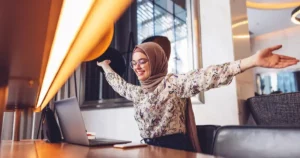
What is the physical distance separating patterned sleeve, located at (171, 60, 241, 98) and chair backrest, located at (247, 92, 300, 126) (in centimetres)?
38

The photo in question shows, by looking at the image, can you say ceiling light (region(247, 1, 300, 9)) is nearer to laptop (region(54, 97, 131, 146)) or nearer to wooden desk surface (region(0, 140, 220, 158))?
laptop (region(54, 97, 131, 146))

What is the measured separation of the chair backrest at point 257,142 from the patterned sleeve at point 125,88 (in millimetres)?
773

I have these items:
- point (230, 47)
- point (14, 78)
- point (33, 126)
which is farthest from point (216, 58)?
point (33, 126)

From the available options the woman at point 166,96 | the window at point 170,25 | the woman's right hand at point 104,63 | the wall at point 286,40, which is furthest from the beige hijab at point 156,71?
the wall at point 286,40

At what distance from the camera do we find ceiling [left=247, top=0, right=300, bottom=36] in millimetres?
4723

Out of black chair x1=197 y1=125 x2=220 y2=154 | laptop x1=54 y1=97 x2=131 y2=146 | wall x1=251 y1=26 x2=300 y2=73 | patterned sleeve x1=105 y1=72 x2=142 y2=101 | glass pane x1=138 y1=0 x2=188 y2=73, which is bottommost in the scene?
black chair x1=197 y1=125 x2=220 y2=154

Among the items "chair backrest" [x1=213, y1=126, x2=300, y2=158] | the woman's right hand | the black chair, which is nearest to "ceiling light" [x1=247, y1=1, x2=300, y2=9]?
the woman's right hand

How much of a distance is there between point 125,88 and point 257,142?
3.53 ft

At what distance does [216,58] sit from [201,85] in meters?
0.51

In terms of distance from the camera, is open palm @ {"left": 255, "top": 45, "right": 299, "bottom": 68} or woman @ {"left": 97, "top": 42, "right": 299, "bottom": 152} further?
woman @ {"left": 97, "top": 42, "right": 299, "bottom": 152}

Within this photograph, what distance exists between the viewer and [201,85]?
4.03 feet

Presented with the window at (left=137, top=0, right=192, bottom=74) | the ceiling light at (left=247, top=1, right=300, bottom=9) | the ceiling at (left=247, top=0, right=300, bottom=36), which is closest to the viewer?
the window at (left=137, top=0, right=192, bottom=74)

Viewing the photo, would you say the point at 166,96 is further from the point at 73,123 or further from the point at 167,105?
the point at 73,123

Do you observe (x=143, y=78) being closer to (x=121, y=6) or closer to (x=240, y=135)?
(x=240, y=135)
